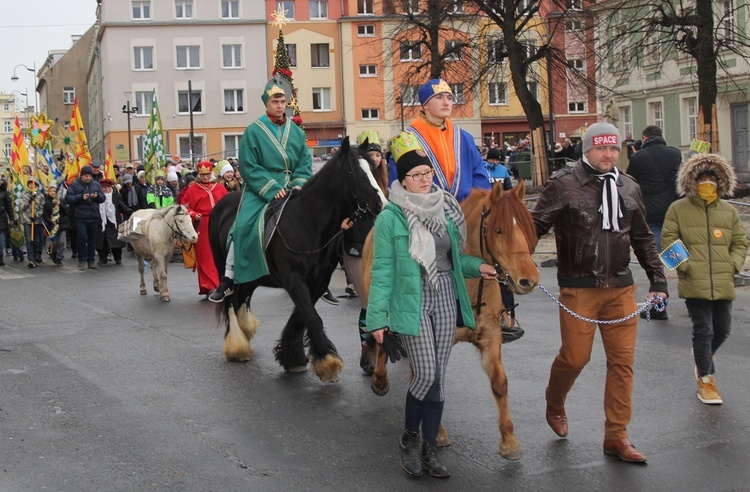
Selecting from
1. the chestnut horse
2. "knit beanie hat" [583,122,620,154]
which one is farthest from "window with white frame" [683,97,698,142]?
the chestnut horse

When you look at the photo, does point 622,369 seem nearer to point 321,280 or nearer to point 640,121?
point 321,280

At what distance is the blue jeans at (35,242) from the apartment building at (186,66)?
47.5 meters

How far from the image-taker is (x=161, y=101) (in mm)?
69875

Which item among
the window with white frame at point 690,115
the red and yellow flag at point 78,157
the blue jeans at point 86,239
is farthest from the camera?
the window with white frame at point 690,115

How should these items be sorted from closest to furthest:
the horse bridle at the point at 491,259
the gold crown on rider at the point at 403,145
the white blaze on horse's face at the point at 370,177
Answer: the horse bridle at the point at 491,259 → the gold crown on rider at the point at 403,145 → the white blaze on horse's face at the point at 370,177

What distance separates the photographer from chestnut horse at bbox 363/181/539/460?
574cm

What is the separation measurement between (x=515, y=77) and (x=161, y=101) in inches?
1670

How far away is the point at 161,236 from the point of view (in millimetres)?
16047

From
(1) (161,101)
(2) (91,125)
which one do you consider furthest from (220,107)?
(2) (91,125)

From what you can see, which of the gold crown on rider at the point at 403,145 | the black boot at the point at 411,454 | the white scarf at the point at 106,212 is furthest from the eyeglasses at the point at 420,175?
the white scarf at the point at 106,212

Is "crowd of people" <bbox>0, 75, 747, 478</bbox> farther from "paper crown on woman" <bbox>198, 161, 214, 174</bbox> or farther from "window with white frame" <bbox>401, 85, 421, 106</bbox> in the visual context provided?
"window with white frame" <bbox>401, 85, 421, 106</bbox>

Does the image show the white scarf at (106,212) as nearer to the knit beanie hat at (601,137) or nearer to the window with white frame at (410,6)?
the window with white frame at (410,6)

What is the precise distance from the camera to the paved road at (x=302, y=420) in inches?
231

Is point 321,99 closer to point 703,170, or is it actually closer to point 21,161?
point 21,161
